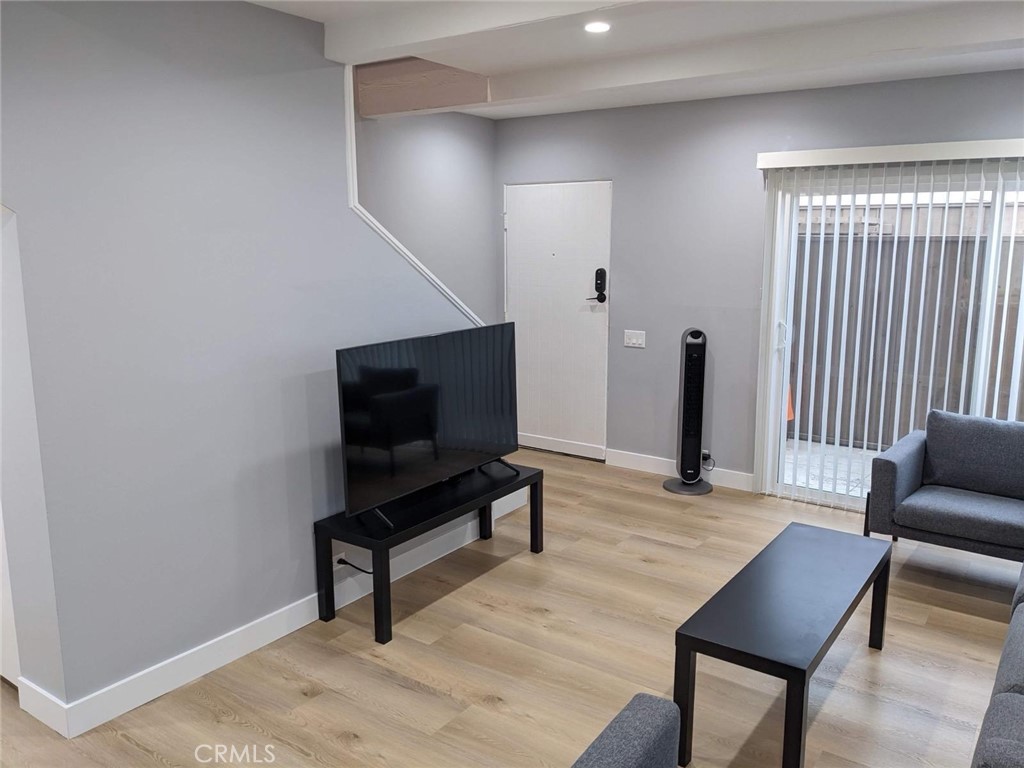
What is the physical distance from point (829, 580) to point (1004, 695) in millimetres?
997

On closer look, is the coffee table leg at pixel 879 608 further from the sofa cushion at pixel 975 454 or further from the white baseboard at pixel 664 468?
the white baseboard at pixel 664 468

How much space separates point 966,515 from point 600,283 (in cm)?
285

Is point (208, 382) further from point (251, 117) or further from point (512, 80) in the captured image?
point (512, 80)

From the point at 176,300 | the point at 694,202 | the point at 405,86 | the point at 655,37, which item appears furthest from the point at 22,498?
the point at 694,202

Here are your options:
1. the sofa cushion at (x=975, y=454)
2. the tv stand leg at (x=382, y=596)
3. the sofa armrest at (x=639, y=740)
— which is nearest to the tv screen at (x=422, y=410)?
the tv stand leg at (x=382, y=596)

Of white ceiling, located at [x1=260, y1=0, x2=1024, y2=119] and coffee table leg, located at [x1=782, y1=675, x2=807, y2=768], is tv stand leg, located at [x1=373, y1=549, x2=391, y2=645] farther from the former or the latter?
white ceiling, located at [x1=260, y1=0, x2=1024, y2=119]

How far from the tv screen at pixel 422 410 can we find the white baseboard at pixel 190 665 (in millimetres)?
505

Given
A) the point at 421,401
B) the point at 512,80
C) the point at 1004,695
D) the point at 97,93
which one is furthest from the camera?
the point at 512,80

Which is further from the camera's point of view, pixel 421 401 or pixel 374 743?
pixel 421 401

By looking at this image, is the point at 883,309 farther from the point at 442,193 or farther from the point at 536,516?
the point at 442,193

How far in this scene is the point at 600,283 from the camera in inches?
224

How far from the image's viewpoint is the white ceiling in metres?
2.82

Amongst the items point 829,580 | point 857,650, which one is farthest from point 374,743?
point 857,650

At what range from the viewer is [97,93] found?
8.32 ft
